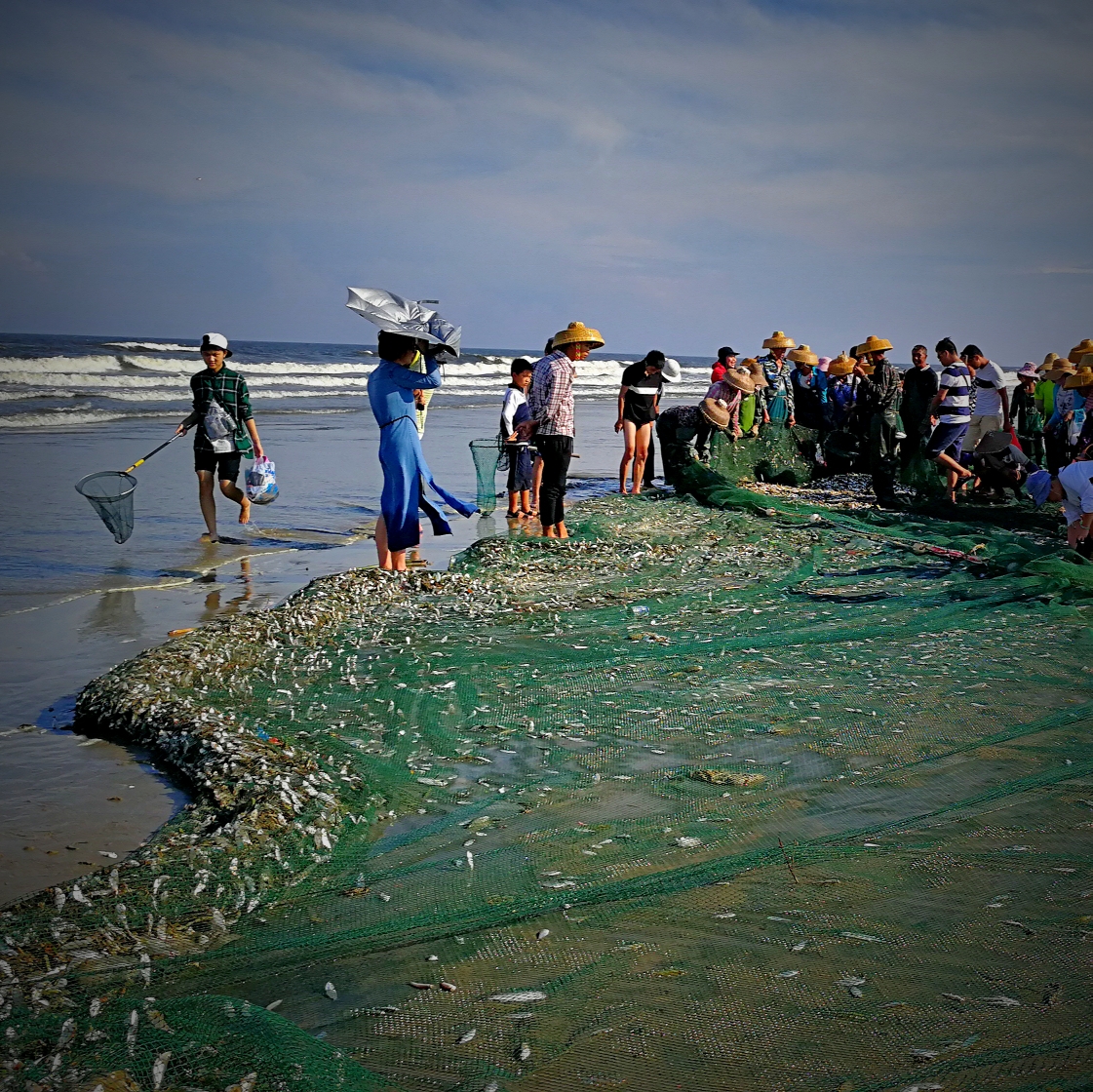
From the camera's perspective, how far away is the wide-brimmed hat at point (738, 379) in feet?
47.1

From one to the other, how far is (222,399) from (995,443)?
355 inches

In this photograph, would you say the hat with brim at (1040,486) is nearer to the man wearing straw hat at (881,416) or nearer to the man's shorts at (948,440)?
the man's shorts at (948,440)

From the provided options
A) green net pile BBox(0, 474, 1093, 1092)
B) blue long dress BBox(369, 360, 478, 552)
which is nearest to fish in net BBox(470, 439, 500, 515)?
blue long dress BBox(369, 360, 478, 552)

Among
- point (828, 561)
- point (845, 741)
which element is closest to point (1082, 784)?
point (845, 741)

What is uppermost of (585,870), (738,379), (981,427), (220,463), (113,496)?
(738,379)

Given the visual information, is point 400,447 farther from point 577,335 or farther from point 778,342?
point 778,342

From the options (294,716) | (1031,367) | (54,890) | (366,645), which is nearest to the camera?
(54,890)

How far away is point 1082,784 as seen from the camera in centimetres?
411

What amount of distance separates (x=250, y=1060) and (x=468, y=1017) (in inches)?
21.6

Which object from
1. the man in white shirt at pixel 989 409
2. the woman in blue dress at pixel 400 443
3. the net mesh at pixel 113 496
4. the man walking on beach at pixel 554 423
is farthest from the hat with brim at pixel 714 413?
Answer: the net mesh at pixel 113 496

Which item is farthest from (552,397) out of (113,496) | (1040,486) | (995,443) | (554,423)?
(995,443)

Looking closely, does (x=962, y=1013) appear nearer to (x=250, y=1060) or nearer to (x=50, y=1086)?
(x=250, y=1060)

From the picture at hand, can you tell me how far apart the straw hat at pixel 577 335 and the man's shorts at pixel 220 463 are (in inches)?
123

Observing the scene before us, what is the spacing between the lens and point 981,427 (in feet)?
43.8
